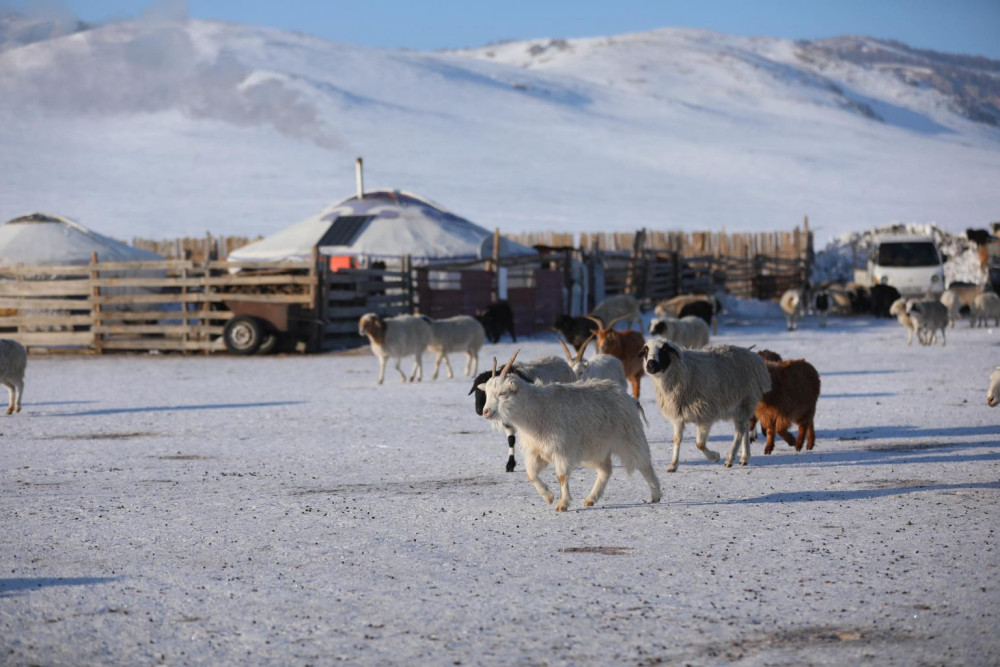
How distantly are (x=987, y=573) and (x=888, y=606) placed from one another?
0.76 m

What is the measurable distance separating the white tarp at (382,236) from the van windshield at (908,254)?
9.57 meters

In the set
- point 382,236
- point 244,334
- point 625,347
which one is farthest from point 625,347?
point 382,236

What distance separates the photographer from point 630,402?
7324 mm

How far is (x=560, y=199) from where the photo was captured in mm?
76625

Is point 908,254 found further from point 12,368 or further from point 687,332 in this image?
point 12,368

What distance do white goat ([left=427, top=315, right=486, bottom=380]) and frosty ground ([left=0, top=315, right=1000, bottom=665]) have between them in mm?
5158

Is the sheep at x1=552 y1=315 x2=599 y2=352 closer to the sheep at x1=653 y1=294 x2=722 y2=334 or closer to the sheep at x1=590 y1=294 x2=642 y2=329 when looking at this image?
the sheep at x1=653 y1=294 x2=722 y2=334

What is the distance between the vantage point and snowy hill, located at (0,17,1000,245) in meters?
73.6

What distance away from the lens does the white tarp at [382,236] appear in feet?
91.1

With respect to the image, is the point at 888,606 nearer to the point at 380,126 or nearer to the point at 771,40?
the point at 380,126

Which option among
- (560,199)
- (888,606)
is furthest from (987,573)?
(560,199)

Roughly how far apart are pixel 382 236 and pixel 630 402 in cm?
2133

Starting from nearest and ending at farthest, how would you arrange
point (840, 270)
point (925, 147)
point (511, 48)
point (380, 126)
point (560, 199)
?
point (840, 270), point (560, 199), point (380, 126), point (925, 147), point (511, 48)

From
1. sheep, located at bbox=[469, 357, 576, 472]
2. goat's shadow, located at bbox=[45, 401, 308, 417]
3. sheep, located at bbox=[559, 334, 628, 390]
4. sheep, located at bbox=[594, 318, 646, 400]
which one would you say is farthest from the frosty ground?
sheep, located at bbox=[594, 318, 646, 400]
